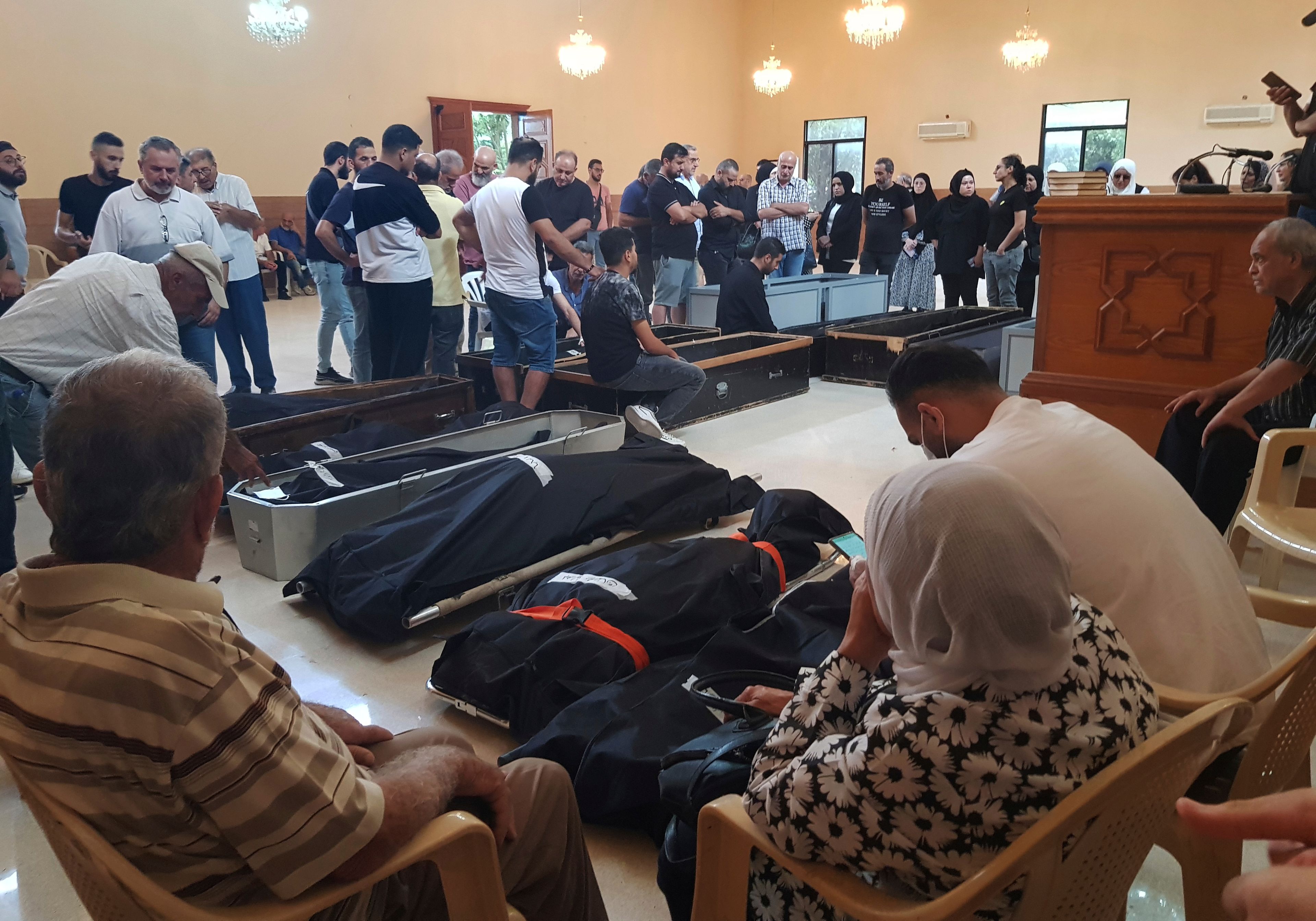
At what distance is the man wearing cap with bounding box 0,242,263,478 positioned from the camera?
2.72 metres

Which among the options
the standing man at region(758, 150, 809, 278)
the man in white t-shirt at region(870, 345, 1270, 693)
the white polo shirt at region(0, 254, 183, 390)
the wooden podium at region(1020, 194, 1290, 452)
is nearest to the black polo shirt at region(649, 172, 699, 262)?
the standing man at region(758, 150, 809, 278)

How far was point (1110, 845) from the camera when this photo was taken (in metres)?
1.12

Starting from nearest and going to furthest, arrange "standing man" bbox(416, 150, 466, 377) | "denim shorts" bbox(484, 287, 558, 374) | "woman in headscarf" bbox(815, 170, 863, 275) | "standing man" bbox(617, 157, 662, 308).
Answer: "denim shorts" bbox(484, 287, 558, 374) → "standing man" bbox(416, 150, 466, 377) → "standing man" bbox(617, 157, 662, 308) → "woman in headscarf" bbox(815, 170, 863, 275)

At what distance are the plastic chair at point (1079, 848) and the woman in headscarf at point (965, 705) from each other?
3cm

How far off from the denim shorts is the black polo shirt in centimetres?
254

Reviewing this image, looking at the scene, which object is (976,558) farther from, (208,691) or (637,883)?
(637,883)

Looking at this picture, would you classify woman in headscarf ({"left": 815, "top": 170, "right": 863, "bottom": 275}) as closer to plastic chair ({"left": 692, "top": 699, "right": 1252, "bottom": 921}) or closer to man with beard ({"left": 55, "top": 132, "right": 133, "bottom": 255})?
man with beard ({"left": 55, "top": 132, "right": 133, "bottom": 255})

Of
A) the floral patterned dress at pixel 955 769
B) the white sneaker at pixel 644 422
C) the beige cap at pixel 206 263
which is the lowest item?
the white sneaker at pixel 644 422

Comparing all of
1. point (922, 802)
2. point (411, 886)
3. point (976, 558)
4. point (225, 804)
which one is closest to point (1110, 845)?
point (922, 802)

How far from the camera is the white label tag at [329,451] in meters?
3.76

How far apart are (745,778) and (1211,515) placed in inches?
89.0

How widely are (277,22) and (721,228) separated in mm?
6076

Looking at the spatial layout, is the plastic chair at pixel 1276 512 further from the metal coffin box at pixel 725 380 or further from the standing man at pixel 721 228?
the standing man at pixel 721 228

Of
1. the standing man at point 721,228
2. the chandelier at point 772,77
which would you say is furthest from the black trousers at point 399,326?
the chandelier at point 772,77
